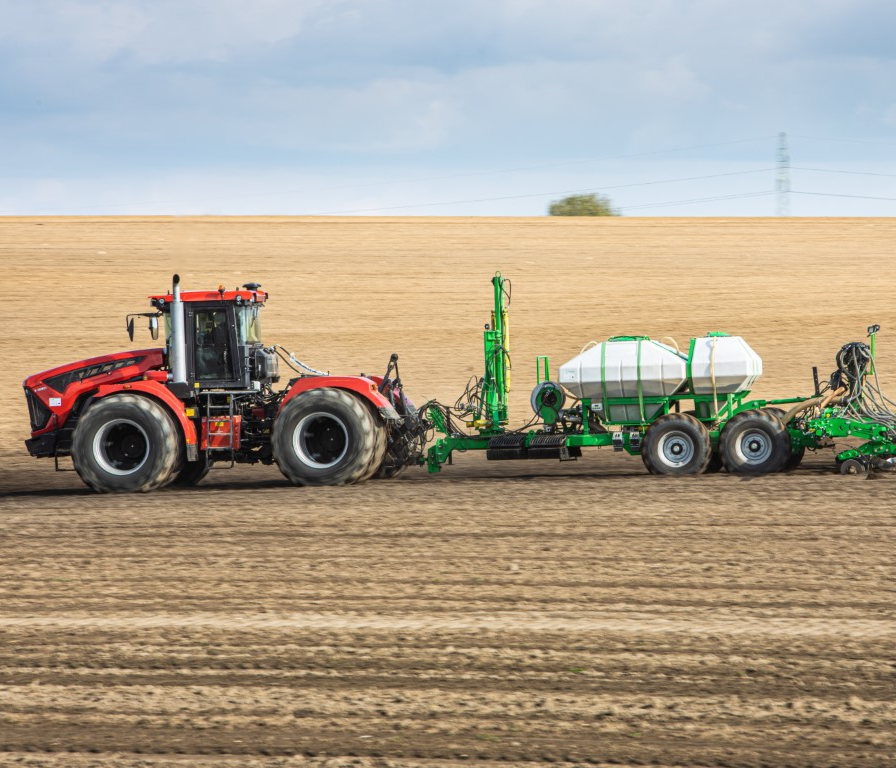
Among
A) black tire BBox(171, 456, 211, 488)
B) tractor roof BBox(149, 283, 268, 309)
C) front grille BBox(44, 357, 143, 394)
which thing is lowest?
black tire BBox(171, 456, 211, 488)

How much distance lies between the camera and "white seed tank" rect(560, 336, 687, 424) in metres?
13.3

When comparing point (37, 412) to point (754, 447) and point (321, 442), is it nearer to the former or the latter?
point (321, 442)

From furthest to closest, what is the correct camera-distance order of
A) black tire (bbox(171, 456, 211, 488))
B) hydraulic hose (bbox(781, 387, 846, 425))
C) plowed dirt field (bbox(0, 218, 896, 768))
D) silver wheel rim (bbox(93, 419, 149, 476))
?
black tire (bbox(171, 456, 211, 488)) < hydraulic hose (bbox(781, 387, 846, 425)) < silver wheel rim (bbox(93, 419, 149, 476)) < plowed dirt field (bbox(0, 218, 896, 768))

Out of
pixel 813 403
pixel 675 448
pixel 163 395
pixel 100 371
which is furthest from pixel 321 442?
pixel 813 403

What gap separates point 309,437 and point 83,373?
279cm

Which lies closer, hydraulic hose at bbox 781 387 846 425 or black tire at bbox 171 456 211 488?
hydraulic hose at bbox 781 387 846 425

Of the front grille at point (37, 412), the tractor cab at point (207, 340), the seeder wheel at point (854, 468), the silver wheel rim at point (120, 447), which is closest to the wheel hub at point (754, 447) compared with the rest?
the seeder wheel at point (854, 468)

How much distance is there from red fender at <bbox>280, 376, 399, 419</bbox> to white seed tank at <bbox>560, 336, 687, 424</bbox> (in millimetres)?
2144

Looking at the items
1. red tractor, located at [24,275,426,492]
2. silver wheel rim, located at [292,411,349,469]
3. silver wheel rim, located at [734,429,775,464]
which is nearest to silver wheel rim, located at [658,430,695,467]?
silver wheel rim, located at [734,429,775,464]

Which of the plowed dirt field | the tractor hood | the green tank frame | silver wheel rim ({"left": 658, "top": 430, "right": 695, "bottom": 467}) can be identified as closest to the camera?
the plowed dirt field

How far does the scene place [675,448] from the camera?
1321 centimetres

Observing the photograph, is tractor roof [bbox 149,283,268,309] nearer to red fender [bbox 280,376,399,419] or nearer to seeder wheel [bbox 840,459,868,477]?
red fender [bbox 280,376,399,419]

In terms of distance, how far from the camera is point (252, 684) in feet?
20.1

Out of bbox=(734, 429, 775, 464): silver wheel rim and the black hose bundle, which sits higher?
the black hose bundle
